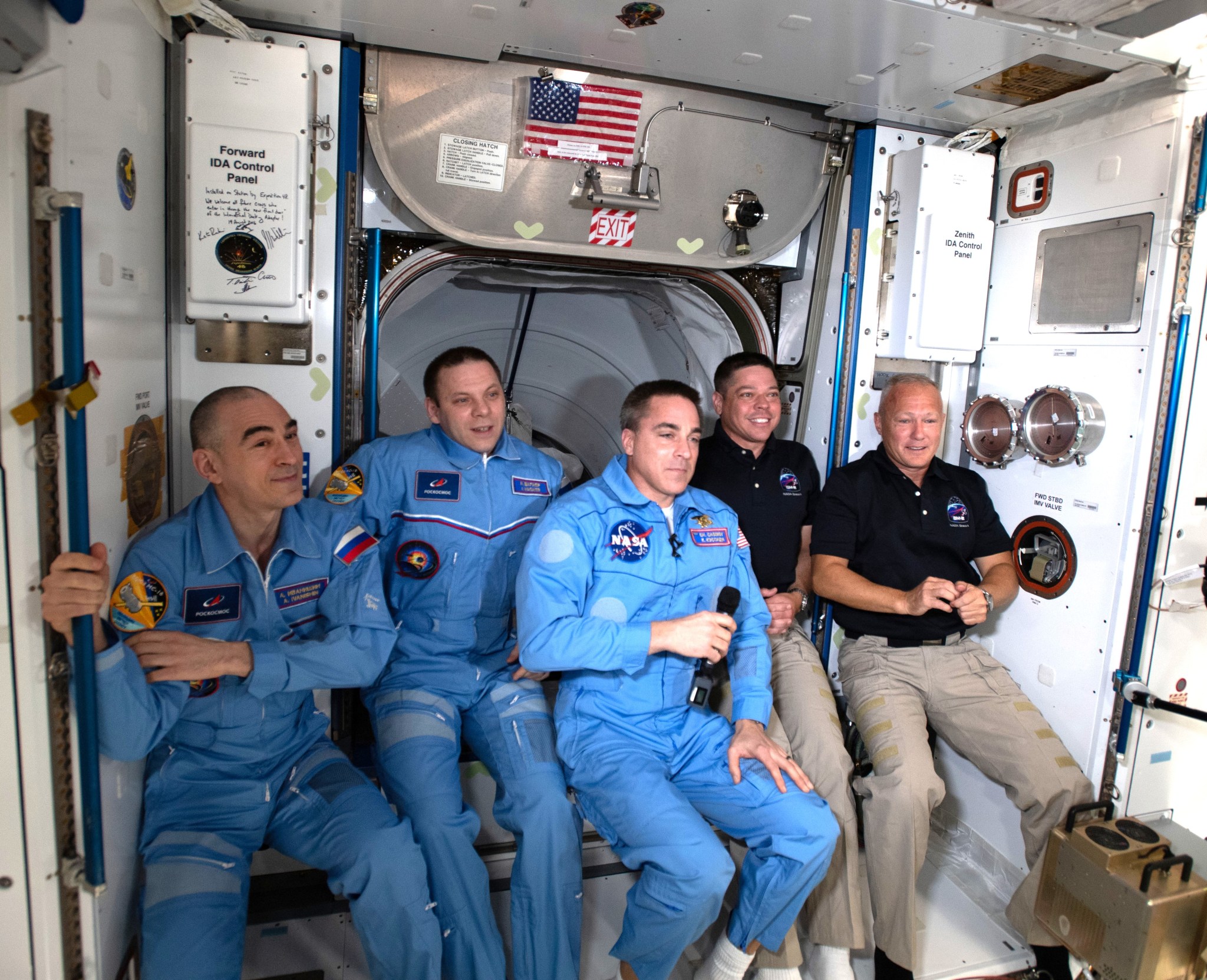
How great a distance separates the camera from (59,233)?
1.54m

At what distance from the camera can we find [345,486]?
2.74m

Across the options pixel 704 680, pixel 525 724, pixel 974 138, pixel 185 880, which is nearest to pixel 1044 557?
pixel 704 680

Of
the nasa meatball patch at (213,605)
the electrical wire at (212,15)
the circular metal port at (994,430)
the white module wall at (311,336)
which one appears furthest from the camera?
the circular metal port at (994,430)

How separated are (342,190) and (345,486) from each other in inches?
40.1

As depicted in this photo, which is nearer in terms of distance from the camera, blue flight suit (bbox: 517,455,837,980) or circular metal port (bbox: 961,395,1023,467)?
blue flight suit (bbox: 517,455,837,980)

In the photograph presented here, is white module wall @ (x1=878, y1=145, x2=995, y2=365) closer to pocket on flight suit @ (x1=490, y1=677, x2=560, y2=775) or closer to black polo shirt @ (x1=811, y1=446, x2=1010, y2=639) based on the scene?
black polo shirt @ (x1=811, y1=446, x2=1010, y2=639)

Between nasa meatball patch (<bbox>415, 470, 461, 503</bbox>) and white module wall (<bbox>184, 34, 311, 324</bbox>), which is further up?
white module wall (<bbox>184, 34, 311, 324</bbox>)

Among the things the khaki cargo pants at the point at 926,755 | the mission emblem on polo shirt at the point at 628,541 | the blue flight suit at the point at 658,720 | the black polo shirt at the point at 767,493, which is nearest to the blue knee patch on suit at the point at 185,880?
the blue flight suit at the point at 658,720

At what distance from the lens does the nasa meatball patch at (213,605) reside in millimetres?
2223

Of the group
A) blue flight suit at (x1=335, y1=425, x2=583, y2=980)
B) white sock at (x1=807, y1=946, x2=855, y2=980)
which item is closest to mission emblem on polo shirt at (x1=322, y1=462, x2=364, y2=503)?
blue flight suit at (x1=335, y1=425, x2=583, y2=980)

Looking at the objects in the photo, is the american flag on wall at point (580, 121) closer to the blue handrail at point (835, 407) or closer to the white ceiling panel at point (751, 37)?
the white ceiling panel at point (751, 37)

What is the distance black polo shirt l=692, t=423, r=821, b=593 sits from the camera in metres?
3.29

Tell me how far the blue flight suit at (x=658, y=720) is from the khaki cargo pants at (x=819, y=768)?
10.8 inches

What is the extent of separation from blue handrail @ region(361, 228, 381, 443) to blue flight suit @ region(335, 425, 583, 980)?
27cm
